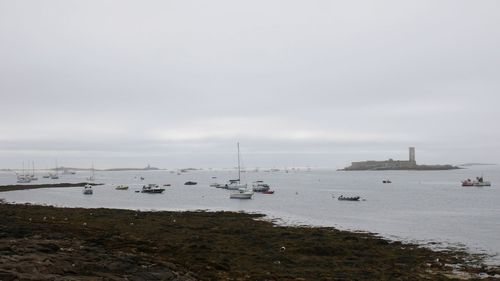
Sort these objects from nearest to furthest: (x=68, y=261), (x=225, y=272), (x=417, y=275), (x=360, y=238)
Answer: (x=68, y=261)
(x=225, y=272)
(x=417, y=275)
(x=360, y=238)

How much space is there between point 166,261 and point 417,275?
1298 cm

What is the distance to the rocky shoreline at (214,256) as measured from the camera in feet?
60.6

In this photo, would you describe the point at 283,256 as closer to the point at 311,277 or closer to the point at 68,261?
the point at 311,277

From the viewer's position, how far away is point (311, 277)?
2234 centimetres

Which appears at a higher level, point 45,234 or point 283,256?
point 45,234

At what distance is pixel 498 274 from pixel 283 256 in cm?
1189

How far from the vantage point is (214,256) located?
26.1 m

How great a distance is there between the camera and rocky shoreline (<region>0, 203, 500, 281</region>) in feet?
60.6

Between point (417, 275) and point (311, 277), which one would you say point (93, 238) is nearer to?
point (311, 277)

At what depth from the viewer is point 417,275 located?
2434 centimetres

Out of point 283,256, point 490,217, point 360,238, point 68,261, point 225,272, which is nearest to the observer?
point 68,261

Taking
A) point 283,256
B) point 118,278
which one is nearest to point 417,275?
point 283,256

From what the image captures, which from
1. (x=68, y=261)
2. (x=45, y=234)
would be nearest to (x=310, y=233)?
(x=45, y=234)

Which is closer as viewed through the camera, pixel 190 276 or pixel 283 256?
pixel 190 276
